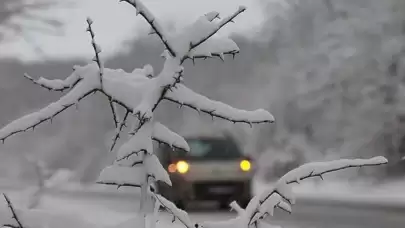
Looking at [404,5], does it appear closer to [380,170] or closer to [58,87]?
[380,170]

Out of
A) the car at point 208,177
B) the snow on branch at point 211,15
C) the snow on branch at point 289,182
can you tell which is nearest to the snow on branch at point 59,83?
the snow on branch at point 211,15

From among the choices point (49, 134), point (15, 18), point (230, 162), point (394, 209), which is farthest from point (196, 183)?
point (49, 134)

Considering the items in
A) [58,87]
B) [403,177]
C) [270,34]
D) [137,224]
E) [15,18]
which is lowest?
[137,224]

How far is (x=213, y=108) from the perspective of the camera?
1.64 m

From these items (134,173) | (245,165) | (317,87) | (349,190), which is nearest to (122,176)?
(134,173)

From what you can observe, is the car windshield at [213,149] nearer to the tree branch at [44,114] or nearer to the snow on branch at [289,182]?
the snow on branch at [289,182]

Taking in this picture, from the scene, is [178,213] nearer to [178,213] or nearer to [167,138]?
[178,213]

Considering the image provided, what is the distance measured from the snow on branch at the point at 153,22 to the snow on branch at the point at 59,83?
20 cm

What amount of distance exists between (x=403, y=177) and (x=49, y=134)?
16.1 metres

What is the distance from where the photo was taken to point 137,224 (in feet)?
5.64

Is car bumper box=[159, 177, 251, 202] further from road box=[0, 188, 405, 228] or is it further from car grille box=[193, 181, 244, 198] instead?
road box=[0, 188, 405, 228]

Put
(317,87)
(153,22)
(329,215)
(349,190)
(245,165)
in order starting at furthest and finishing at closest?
(317,87) < (349,190) < (329,215) < (245,165) < (153,22)

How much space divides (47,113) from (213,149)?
40.5ft

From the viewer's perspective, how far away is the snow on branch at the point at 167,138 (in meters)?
1.66
